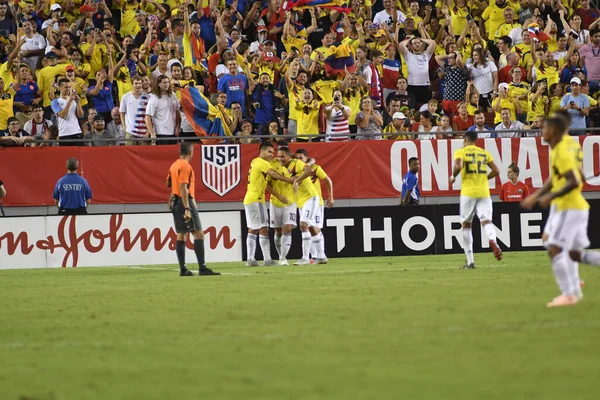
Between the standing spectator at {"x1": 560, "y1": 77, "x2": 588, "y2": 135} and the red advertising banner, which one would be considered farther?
the standing spectator at {"x1": 560, "y1": 77, "x2": 588, "y2": 135}

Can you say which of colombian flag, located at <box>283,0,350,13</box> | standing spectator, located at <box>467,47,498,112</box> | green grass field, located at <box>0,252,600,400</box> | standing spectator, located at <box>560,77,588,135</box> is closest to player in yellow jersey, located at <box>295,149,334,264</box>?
green grass field, located at <box>0,252,600,400</box>

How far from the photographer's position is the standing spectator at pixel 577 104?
Result: 81.8ft

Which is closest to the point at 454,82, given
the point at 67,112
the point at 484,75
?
the point at 484,75

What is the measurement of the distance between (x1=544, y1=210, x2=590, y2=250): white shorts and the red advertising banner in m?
13.7

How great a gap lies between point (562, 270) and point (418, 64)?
16.4 meters

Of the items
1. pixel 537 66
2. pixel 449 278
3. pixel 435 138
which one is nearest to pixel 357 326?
pixel 449 278

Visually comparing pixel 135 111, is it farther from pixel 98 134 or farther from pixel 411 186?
pixel 411 186

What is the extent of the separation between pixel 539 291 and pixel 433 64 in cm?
1522

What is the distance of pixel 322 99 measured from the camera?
82.6ft

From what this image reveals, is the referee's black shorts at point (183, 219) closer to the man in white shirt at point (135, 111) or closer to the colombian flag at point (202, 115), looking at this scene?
the man in white shirt at point (135, 111)

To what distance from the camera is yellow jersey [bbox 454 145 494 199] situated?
1784cm

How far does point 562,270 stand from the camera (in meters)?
10.5

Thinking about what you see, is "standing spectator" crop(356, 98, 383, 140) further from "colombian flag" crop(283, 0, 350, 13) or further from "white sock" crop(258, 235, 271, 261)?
"white sock" crop(258, 235, 271, 261)

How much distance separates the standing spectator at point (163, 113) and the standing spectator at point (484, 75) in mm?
7394
